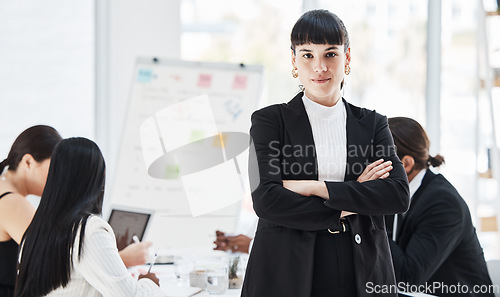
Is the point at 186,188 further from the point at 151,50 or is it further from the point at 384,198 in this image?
the point at 384,198

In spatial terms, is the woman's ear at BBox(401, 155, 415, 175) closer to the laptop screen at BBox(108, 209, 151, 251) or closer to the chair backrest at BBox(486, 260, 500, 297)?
the chair backrest at BBox(486, 260, 500, 297)

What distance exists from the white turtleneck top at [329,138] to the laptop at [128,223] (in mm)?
1252

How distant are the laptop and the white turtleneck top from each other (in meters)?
1.25

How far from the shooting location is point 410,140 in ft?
8.04

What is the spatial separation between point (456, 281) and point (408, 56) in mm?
2398

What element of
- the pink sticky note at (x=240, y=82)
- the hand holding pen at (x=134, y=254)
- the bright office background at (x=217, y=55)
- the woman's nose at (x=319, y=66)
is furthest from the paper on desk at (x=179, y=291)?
the bright office background at (x=217, y=55)

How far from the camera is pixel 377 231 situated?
5.39 ft

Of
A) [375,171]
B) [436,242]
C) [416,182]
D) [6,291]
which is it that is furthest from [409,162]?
[6,291]

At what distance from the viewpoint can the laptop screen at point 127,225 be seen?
8.85ft

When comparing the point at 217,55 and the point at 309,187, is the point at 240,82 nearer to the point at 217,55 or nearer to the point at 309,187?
the point at 217,55

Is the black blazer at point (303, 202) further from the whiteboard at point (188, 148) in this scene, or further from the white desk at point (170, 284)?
the whiteboard at point (188, 148)

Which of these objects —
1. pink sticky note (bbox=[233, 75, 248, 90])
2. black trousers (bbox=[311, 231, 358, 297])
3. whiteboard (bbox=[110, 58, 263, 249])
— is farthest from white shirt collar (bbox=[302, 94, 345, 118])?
pink sticky note (bbox=[233, 75, 248, 90])

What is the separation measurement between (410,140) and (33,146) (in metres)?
1.74

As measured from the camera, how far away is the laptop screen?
270 centimetres
